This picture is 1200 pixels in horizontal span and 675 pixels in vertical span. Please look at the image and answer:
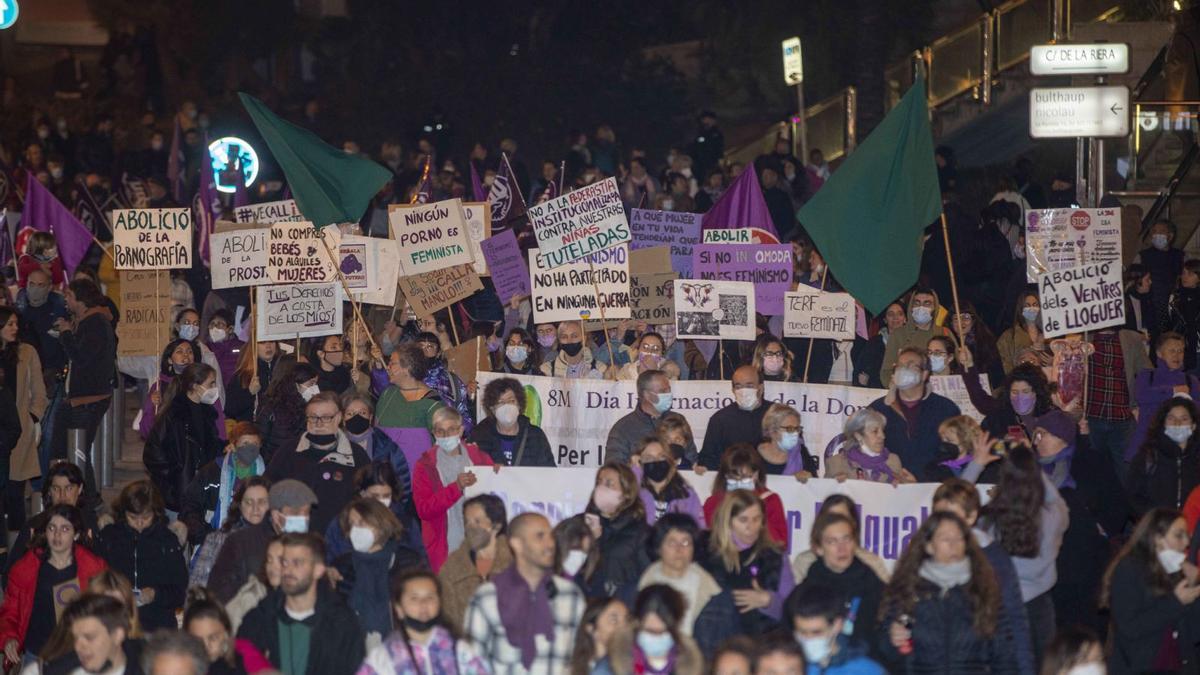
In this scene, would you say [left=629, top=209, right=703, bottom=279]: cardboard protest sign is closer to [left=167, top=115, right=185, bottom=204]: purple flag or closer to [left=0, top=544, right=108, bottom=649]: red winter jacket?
[left=0, top=544, right=108, bottom=649]: red winter jacket

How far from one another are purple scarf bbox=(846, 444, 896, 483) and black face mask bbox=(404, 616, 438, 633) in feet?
12.9

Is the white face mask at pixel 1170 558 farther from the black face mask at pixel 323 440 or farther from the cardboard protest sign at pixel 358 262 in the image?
the cardboard protest sign at pixel 358 262

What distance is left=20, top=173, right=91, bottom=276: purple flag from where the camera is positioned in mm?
18141

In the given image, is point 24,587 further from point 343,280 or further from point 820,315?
point 820,315

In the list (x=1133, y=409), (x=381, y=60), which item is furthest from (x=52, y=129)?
(x=1133, y=409)

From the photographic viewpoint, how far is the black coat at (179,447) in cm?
1317

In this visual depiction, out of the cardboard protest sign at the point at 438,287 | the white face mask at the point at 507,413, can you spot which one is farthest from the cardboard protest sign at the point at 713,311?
the white face mask at the point at 507,413

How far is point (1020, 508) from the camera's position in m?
9.58

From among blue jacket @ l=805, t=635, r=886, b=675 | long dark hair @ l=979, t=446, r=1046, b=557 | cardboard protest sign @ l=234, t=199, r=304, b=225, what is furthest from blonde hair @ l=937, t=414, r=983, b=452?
cardboard protest sign @ l=234, t=199, r=304, b=225

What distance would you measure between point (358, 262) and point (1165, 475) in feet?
23.4

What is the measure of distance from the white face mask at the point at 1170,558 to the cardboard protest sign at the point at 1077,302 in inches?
201

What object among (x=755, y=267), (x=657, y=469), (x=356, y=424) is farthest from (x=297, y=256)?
(x=657, y=469)

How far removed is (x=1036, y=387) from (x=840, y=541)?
3.97 metres

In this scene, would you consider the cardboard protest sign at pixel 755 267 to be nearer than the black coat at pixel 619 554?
No
